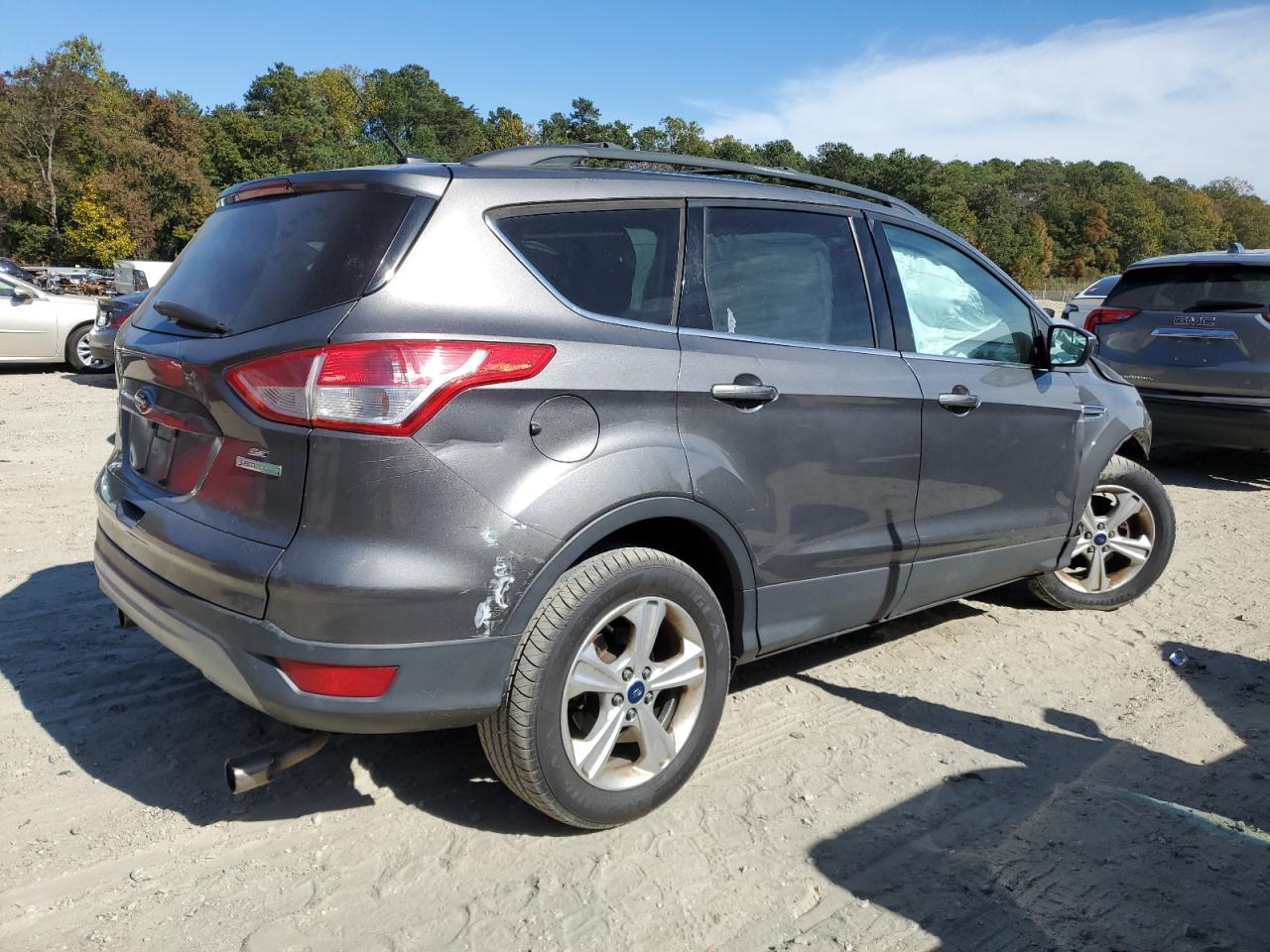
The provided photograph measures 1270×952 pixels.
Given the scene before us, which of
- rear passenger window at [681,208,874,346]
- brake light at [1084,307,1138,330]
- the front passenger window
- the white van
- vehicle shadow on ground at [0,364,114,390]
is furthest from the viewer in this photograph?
the white van

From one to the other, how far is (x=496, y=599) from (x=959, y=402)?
212 cm

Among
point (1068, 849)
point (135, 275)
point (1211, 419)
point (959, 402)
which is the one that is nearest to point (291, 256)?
point (959, 402)

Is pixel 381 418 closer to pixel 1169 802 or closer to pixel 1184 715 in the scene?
pixel 1169 802

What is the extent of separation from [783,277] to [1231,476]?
679 centimetres

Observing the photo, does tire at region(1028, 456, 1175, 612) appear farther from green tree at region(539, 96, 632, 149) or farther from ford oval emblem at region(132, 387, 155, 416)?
green tree at region(539, 96, 632, 149)

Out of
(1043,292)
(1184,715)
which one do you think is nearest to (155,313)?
(1184,715)

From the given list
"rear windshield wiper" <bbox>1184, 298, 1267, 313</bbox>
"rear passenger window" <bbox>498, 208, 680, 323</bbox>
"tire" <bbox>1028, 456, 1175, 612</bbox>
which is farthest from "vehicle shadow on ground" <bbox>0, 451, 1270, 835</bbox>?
"rear windshield wiper" <bbox>1184, 298, 1267, 313</bbox>

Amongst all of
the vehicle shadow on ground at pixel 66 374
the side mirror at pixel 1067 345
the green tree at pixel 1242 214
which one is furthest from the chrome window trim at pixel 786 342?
the green tree at pixel 1242 214

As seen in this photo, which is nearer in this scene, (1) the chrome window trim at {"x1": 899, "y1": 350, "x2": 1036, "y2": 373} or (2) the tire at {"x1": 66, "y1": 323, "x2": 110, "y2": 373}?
(1) the chrome window trim at {"x1": 899, "y1": 350, "x2": 1036, "y2": 373}

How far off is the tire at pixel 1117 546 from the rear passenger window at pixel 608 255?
9.25ft

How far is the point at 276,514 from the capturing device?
252 cm

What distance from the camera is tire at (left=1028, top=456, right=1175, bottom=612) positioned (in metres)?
4.94

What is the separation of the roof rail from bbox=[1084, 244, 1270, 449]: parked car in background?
15.9ft

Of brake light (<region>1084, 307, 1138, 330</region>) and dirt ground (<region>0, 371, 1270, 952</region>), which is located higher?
brake light (<region>1084, 307, 1138, 330</region>)
